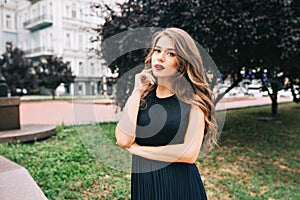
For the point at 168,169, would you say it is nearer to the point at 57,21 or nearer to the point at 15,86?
the point at 15,86

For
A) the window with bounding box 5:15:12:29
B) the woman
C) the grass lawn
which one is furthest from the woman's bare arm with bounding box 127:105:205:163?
the window with bounding box 5:15:12:29

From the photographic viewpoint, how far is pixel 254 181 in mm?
4371

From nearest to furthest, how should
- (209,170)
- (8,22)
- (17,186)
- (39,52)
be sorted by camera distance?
(17,186)
(209,170)
(39,52)
(8,22)

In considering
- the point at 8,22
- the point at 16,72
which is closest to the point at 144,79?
the point at 16,72

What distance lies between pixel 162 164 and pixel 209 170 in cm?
350

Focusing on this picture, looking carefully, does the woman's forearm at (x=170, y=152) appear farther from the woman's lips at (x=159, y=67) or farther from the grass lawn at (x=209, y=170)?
the grass lawn at (x=209, y=170)

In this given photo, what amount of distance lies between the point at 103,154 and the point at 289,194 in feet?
10.9

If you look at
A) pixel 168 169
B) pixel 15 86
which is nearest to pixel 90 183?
pixel 168 169

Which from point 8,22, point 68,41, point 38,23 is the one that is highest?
point 8,22

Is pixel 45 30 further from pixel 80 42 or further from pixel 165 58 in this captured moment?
pixel 165 58

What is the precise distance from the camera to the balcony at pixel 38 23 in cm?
2966

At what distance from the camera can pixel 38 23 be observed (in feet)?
101

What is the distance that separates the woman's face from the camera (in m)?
1.38

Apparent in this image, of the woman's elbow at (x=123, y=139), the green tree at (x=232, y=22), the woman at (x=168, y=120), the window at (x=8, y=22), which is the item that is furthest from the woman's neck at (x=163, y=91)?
the window at (x=8, y=22)
